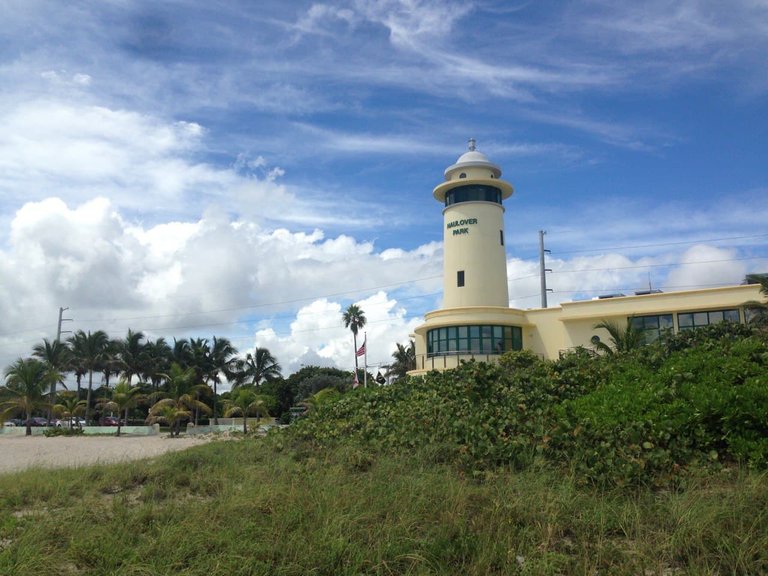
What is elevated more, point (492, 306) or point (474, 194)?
point (474, 194)

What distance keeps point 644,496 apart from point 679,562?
1416 millimetres

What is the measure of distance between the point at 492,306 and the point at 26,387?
103 ft

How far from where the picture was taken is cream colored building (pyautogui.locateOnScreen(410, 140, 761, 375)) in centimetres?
3173

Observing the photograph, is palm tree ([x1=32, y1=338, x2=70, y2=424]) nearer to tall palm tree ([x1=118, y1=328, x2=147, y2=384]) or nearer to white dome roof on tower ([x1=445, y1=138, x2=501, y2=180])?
tall palm tree ([x1=118, y1=328, x2=147, y2=384])

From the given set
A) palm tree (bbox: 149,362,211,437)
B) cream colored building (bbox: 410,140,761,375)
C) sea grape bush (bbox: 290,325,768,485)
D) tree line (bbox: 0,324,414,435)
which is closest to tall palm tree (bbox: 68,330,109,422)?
tree line (bbox: 0,324,414,435)

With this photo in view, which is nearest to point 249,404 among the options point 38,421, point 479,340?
point 479,340

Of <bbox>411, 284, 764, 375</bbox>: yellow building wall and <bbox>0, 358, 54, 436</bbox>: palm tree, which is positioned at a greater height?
<bbox>411, 284, 764, 375</bbox>: yellow building wall

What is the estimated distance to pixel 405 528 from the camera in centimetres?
639

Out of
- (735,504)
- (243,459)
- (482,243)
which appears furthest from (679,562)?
(482,243)

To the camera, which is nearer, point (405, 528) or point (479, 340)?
point (405, 528)

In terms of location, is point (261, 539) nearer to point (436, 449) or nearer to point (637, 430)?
point (436, 449)

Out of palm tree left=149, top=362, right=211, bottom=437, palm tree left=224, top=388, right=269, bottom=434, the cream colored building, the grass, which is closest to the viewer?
the grass

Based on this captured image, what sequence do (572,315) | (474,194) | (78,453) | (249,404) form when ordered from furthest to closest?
(249,404) → (474,194) → (572,315) → (78,453)

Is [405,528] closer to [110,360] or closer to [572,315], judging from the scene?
[572,315]
